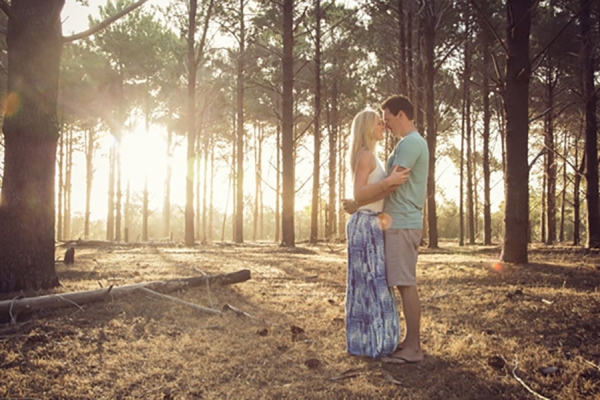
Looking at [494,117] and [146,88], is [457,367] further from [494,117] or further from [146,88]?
[146,88]

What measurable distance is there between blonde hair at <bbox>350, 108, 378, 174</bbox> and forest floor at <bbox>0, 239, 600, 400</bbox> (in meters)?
1.57

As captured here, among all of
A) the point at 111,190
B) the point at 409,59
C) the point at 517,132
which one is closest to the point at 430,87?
the point at 409,59

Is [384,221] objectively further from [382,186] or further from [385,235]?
[382,186]

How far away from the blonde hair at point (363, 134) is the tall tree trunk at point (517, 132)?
19.3 feet

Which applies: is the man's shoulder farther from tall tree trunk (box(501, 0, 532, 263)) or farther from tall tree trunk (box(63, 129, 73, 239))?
tall tree trunk (box(63, 129, 73, 239))

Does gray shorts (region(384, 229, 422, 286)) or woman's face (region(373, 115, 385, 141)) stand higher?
woman's face (region(373, 115, 385, 141))

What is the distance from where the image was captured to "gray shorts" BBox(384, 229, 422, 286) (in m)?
3.28

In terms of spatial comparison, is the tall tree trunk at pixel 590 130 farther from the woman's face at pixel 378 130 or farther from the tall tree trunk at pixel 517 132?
the woman's face at pixel 378 130

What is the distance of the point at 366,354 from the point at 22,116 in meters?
5.07

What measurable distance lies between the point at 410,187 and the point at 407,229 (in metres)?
0.31

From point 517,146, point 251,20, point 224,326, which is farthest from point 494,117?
point 224,326

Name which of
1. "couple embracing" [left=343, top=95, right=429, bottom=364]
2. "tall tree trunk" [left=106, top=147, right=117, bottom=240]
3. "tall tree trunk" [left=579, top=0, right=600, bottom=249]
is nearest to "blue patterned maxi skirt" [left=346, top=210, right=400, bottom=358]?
"couple embracing" [left=343, top=95, right=429, bottom=364]

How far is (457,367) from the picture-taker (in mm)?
3180

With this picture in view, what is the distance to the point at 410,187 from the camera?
331cm
